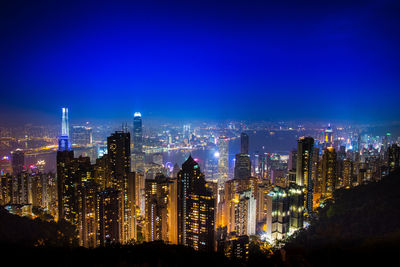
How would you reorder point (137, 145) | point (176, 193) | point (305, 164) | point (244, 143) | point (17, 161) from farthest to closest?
point (244, 143), point (137, 145), point (17, 161), point (305, 164), point (176, 193)

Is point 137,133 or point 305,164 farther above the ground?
point 137,133

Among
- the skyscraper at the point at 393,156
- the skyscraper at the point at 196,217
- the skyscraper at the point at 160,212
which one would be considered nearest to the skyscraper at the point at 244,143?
the skyscraper at the point at 393,156

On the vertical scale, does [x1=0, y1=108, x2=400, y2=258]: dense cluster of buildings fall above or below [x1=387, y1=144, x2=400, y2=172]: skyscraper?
below

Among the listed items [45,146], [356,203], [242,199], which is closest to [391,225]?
[356,203]

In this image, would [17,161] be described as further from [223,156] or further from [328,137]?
[328,137]

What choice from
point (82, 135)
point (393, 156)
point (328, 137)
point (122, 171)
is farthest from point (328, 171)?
point (82, 135)

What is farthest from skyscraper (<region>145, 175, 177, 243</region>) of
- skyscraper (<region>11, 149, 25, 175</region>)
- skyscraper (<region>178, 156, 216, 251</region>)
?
skyscraper (<region>11, 149, 25, 175</region>)

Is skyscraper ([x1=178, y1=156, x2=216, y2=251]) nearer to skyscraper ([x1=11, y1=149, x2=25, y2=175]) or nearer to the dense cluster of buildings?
the dense cluster of buildings

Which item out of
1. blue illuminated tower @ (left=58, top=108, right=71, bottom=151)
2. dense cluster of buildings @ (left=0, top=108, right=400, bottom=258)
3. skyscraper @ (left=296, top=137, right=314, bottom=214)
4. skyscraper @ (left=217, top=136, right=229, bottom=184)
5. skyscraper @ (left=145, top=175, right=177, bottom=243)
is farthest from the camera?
skyscraper @ (left=217, top=136, right=229, bottom=184)
